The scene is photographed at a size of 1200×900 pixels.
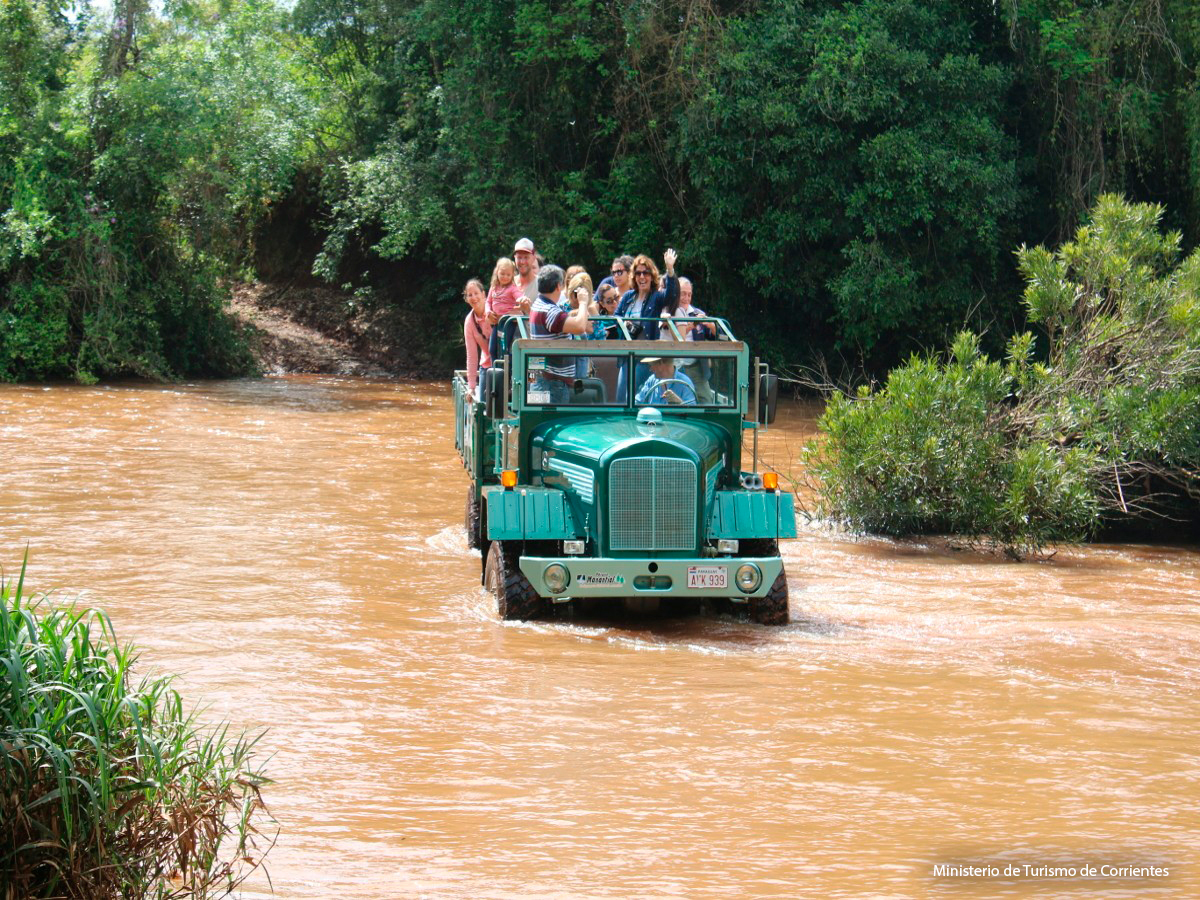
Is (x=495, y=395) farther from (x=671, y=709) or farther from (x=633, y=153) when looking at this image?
(x=633, y=153)

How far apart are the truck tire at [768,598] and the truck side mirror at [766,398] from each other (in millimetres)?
865

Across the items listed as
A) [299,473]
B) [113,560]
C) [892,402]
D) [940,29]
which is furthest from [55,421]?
[940,29]

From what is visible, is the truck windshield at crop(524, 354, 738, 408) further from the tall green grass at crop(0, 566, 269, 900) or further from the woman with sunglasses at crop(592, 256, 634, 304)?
the tall green grass at crop(0, 566, 269, 900)

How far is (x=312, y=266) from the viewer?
3559cm

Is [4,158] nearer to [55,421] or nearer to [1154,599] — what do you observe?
[55,421]

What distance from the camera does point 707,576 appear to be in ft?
30.1

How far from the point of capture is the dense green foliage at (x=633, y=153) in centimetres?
2331

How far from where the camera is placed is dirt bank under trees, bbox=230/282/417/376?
105ft

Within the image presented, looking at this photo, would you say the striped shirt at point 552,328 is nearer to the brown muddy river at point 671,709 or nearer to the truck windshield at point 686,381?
the truck windshield at point 686,381

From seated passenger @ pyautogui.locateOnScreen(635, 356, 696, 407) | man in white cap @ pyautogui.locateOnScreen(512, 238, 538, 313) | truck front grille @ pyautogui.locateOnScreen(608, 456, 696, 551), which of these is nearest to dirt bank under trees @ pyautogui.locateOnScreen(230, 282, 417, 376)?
man in white cap @ pyautogui.locateOnScreen(512, 238, 538, 313)

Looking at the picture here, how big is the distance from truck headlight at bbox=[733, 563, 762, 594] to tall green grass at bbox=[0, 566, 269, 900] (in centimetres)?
470

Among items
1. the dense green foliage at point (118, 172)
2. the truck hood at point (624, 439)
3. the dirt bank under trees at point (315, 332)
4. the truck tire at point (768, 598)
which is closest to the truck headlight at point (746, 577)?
the truck tire at point (768, 598)

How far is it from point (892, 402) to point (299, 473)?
6.93 meters

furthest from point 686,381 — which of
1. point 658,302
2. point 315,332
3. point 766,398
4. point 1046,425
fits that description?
point 315,332
